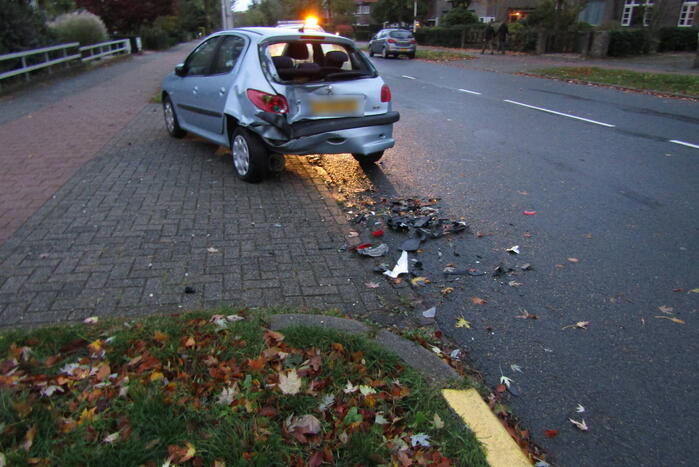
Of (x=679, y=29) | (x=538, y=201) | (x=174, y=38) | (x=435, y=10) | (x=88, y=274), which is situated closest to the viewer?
(x=88, y=274)

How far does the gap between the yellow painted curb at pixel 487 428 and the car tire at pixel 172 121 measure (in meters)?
6.79

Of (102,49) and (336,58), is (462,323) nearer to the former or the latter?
(336,58)

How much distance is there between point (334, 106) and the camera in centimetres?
588

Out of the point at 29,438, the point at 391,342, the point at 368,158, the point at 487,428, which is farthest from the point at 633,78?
the point at 29,438

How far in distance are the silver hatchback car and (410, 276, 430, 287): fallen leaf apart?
236cm

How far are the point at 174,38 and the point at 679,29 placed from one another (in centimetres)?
4002

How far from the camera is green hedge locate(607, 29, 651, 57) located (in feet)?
87.1

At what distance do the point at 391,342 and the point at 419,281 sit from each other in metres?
1.08

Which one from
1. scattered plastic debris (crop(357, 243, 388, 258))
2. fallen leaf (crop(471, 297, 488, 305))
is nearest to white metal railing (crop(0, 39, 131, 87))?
scattered plastic debris (crop(357, 243, 388, 258))

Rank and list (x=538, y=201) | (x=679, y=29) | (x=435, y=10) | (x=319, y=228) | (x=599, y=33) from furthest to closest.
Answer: (x=435, y=10)
(x=679, y=29)
(x=599, y=33)
(x=538, y=201)
(x=319, y=228)

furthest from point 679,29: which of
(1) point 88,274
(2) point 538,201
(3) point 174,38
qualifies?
(3) point 174,38

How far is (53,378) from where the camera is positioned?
8.72 ft

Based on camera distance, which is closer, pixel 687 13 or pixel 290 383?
pixel 290 383

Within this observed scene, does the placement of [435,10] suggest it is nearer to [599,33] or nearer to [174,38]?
[174,38]
